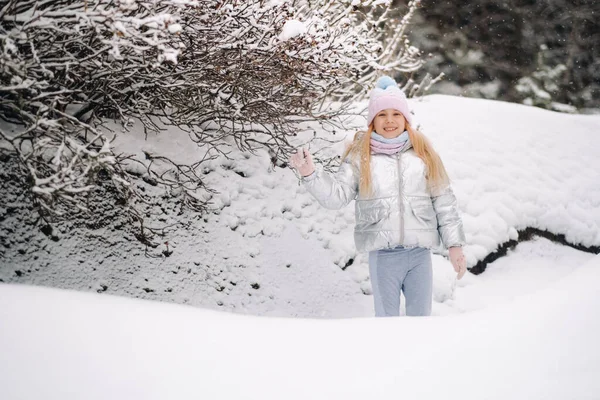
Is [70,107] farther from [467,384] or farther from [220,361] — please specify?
[467,384]

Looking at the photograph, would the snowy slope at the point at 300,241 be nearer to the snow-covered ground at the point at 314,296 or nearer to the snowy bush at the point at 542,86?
the snow-covered ground at the point at 314,296

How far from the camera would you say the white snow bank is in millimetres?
1479

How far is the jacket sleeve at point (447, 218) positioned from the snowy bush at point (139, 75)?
1195mm

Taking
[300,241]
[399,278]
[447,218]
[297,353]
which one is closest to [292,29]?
[447,218]

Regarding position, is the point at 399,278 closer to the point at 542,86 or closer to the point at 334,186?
the point at 334,186

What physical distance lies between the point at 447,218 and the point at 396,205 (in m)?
0.31

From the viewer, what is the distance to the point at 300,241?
15.5 ft

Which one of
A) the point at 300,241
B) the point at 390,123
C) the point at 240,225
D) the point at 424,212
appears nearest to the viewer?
the point at 424,212

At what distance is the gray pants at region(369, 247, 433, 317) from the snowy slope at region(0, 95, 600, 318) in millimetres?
1261

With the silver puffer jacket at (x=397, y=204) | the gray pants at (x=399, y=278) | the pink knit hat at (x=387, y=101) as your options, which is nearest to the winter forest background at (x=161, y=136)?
the pink knit hat at (x=387, y=101)

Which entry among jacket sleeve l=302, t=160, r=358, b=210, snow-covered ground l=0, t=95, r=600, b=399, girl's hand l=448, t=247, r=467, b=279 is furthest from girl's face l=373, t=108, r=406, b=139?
snow-covered ground l=0, t=95, r=600, b=399

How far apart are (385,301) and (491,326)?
145cm

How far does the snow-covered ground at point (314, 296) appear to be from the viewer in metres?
1.53

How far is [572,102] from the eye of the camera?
12039 mm
